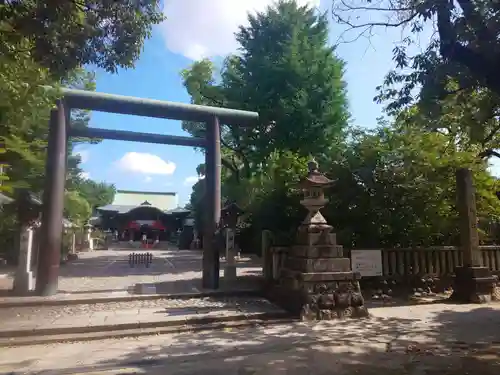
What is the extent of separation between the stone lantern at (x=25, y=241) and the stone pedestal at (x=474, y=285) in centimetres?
1147

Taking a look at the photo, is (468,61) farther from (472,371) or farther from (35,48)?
(35,48)

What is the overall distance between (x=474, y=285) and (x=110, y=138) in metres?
11.0

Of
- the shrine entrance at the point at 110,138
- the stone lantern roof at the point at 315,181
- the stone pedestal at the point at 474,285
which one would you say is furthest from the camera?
the shrine entrance at the point at 110,138

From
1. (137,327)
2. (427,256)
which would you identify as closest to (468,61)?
(427,256)

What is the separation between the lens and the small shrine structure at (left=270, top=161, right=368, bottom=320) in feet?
26.8

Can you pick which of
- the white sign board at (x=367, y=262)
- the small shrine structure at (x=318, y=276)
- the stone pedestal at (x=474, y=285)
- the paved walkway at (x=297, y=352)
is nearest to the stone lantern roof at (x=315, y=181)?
the small shrine structure at (x=318, y=276)

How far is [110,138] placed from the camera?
1149 cm

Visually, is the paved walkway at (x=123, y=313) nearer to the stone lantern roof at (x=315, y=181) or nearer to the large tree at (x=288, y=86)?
the stone lantern roof at (x=315, y=181)

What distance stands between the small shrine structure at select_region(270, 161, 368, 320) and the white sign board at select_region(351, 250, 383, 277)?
5.31 feet

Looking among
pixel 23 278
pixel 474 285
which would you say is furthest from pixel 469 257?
pixel 23 278

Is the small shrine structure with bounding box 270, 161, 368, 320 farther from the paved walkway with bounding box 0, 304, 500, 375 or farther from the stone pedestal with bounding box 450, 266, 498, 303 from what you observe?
the stone pedestal with bounding box 450, 266, 498, 303

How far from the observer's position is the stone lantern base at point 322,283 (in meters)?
8.16

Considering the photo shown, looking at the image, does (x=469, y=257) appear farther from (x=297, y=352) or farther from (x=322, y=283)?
(x=297, y=352)

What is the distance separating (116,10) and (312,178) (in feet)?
17.3
